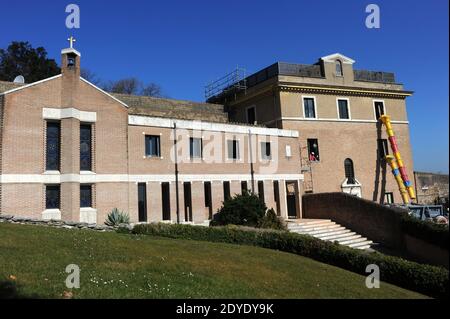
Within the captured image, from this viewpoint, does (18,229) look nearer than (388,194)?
Yes

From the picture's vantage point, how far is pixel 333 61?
3850 centimetres

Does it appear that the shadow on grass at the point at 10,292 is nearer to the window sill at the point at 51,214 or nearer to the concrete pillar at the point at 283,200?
the window sill at the point at 51,214

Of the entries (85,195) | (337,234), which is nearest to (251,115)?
(337,234)

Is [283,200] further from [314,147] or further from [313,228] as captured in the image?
[314,147]

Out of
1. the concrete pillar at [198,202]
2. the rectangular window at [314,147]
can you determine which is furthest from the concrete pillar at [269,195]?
the rectangular window at [314,147]

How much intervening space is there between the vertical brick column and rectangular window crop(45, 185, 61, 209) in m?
0.45

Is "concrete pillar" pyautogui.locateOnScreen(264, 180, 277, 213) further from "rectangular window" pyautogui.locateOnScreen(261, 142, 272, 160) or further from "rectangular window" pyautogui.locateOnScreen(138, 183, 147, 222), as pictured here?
"rectangular window" pyautogui.locateOnScreen(138, 183, 147, 222)

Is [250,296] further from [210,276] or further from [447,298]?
[447,298]

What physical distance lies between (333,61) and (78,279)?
112ft

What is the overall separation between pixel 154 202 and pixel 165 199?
145cm

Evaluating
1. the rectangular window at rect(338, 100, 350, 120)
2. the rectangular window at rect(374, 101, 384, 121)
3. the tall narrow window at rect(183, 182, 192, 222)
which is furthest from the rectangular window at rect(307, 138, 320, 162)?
the tall narrow window at rect(183, 182, 192, 222)

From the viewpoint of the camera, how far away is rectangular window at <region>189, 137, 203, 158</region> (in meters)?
27.9
